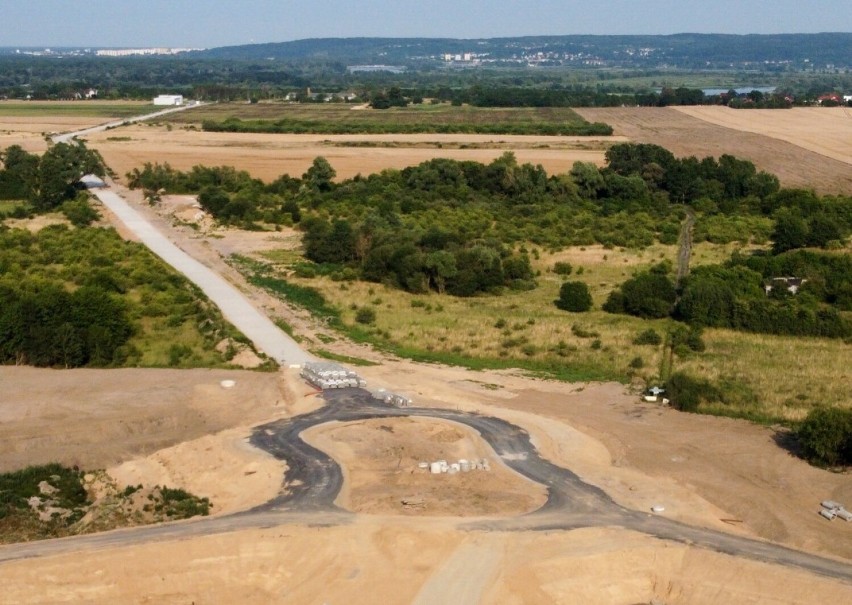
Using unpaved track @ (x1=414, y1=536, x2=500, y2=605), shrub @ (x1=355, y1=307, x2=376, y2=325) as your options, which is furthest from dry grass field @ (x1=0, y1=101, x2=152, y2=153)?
unpaved track @ (x1=414, y1=536, x2=500, y2=605)

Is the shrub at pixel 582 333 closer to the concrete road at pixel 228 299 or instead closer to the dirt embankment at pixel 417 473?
the concrete road at pixel 228 299

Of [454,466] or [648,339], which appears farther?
[648,339]

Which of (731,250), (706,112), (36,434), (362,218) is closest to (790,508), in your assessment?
(36,434)

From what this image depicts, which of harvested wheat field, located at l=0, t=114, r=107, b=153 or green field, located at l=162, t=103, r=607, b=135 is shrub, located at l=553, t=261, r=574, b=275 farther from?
green field, located at l=162, t=103, r=607, b=135

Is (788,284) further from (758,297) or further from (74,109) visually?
(74,109)

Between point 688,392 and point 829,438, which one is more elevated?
point 829,438

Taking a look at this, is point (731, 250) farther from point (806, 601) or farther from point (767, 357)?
point (806, 601)

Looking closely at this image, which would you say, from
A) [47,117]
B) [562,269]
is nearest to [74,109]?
[47,117]
